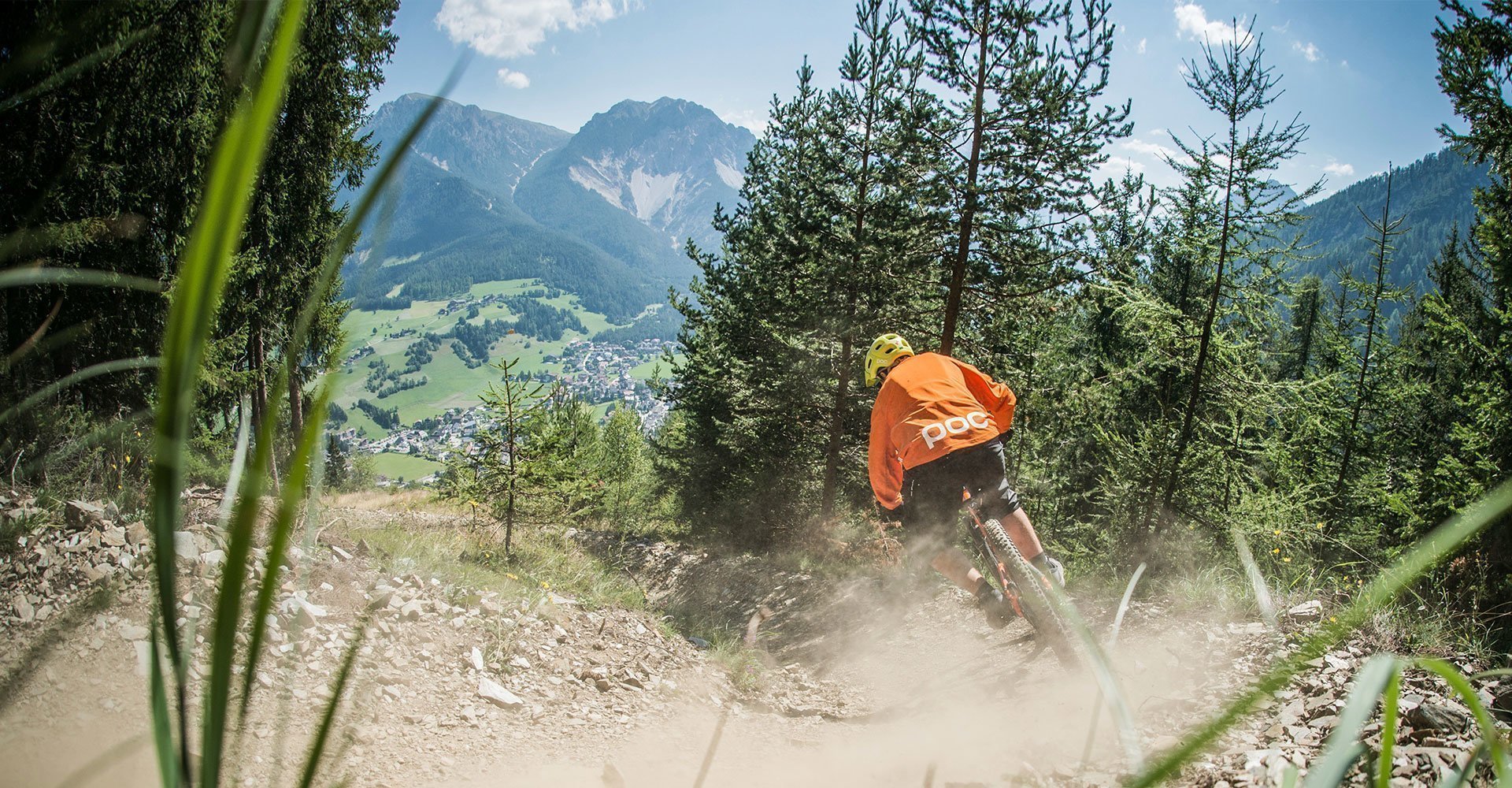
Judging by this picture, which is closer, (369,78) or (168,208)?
(168,208)

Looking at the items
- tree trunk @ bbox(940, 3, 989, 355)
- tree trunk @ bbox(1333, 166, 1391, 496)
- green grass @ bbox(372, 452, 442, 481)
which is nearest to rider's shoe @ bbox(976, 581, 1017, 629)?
tree trunk @ bbox(940, 3, 989, 355)

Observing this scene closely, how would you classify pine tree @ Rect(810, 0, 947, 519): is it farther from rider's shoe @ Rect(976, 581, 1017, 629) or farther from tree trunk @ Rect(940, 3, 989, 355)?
rider's shoe @ Rect(976, 581, 1017, 629)

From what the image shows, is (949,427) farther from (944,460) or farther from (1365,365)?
(1365,365)

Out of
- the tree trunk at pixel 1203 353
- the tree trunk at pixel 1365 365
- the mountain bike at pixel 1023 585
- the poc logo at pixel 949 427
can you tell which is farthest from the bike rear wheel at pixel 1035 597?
the tree trunk at pixel 1365 365

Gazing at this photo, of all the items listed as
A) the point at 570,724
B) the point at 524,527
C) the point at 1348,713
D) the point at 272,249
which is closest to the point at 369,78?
the point at 272,249

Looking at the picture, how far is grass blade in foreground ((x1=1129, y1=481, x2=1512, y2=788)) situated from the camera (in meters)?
0.60

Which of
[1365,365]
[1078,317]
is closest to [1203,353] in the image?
[1078,317]

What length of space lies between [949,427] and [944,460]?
29 cm

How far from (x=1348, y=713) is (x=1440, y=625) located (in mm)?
5007

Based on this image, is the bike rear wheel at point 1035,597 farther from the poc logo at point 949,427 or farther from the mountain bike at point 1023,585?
the poc logo at point 949,427

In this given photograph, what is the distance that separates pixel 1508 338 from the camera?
6062mm

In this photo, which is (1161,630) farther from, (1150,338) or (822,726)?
(1150,338)

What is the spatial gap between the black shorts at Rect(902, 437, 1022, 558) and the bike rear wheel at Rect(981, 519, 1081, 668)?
0.36m

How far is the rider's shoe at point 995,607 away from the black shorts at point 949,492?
0.45 metres
